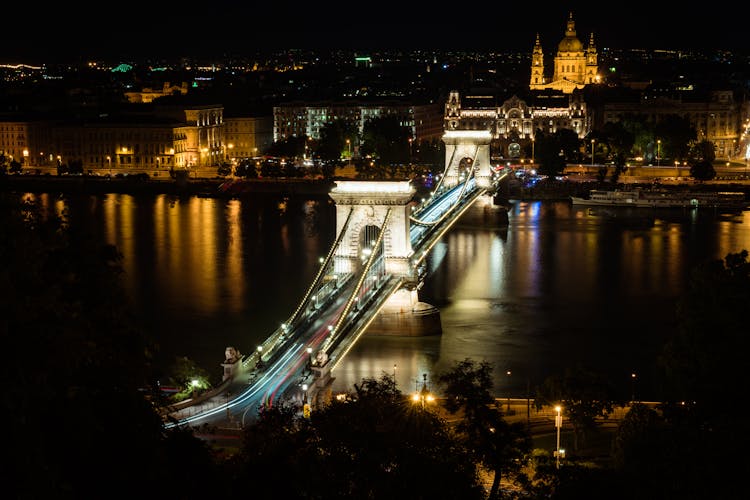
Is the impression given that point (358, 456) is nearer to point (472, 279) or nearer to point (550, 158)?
point (472, 279)

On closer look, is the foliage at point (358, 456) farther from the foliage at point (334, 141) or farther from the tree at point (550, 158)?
the foliage at point (334, 141)

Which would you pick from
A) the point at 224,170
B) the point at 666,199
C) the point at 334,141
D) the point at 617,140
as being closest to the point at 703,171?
the point at 666,199

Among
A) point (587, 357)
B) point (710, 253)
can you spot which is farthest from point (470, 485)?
point (710, 253)

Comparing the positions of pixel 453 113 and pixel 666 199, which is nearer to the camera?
pixel 666 199

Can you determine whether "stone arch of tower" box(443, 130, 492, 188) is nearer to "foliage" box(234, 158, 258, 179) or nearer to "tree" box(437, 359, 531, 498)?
"foliage" box(234, 158, 258, 179)

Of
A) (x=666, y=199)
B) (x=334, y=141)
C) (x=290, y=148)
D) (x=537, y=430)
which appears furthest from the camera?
(x=290, y=148)

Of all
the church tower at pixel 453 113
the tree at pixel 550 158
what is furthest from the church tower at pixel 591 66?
the tree at pixel 550 158
